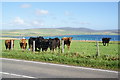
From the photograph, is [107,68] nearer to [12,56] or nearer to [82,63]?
[82,63]

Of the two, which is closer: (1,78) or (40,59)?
(1,78)

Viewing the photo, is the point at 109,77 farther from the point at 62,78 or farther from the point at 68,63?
the point at 68,63

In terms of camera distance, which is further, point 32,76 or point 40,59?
point 40,59

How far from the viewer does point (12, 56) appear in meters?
17.9

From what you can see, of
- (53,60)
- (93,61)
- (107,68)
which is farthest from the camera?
(53,60)

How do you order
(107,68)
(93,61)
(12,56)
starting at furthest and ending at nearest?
(12,56) → (93,61) → (107,68)

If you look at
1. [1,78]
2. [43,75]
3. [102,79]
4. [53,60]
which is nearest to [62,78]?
[43,75]

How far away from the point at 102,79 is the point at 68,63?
16.1 feet

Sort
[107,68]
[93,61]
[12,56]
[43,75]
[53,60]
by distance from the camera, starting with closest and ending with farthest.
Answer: [43,75], [107,68], [93,61], [53,60], [12,56]

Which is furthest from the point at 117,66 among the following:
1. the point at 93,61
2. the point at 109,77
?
the point at 109,77

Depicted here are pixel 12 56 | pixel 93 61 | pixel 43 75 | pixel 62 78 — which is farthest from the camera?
pixel 12 56

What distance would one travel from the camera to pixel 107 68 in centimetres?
1282

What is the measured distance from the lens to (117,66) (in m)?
13.0

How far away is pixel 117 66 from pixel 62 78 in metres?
4.88
